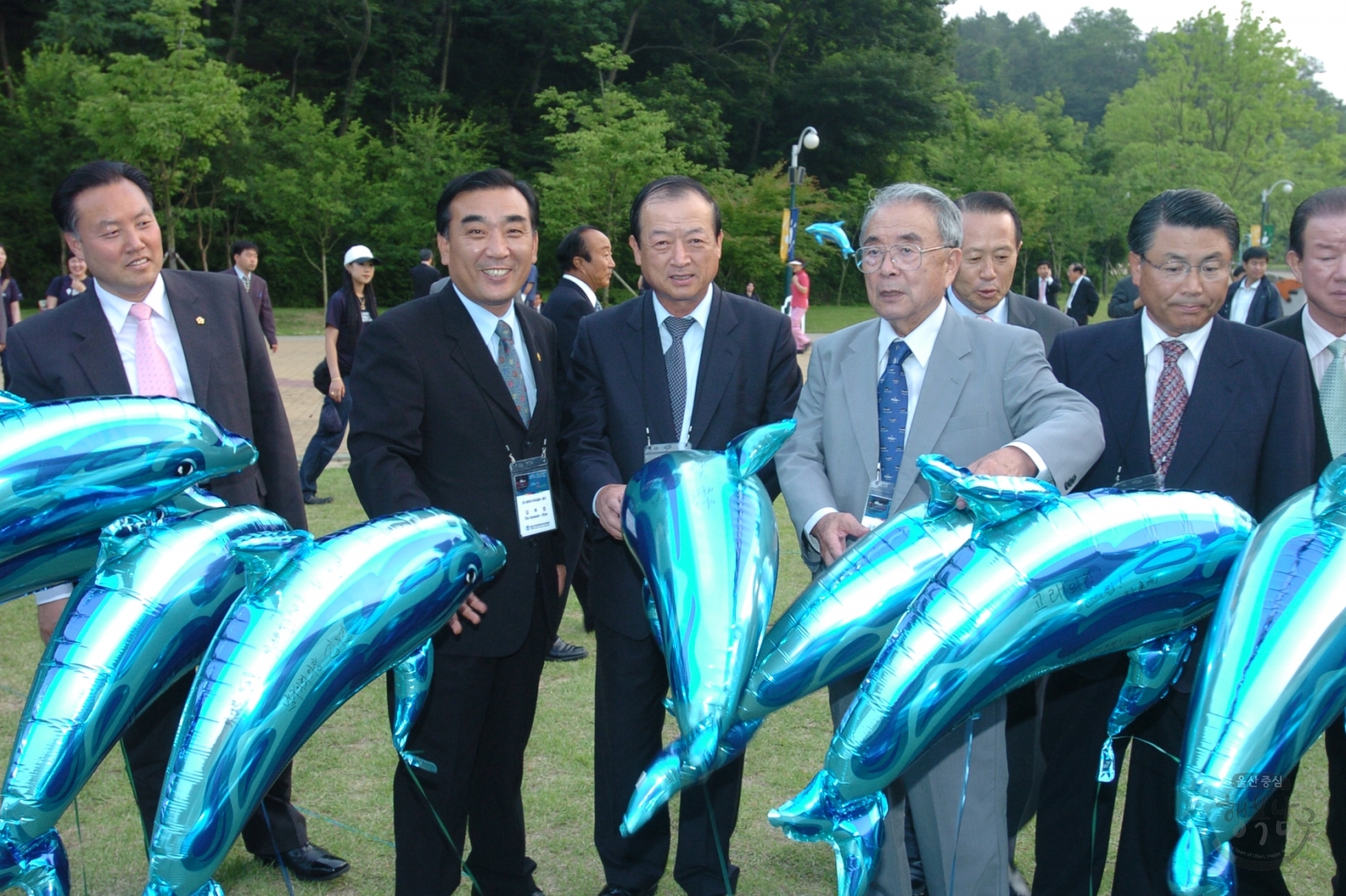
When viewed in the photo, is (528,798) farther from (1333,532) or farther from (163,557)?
(1333,532)

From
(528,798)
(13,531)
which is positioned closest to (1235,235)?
(13,531)

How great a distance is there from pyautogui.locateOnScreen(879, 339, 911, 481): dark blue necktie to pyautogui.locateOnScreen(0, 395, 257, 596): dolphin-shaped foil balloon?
1.35 m

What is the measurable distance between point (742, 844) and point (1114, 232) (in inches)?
1597

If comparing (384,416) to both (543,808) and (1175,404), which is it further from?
(1175,404)

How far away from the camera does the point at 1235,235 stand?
93.8 inches

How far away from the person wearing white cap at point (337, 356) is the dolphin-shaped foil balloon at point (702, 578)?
6263 millimetres

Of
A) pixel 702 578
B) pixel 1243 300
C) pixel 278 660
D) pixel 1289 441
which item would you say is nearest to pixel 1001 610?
pixel 702 578

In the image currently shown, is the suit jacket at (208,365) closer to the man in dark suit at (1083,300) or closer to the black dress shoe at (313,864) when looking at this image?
the black dress shoe at (313,864)

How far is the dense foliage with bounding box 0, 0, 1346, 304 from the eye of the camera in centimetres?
2562

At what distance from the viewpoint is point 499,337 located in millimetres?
2699

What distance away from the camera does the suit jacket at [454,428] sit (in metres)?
2.54

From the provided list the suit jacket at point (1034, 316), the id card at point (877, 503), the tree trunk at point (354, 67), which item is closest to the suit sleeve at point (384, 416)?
the id card at point (877, 503)

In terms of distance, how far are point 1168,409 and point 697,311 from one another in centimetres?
117

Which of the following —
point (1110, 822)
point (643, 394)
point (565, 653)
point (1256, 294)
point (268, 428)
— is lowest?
point (565, 653)
